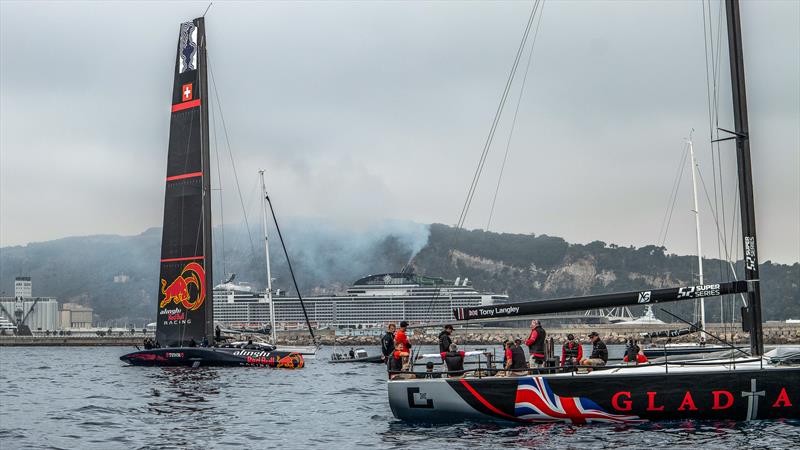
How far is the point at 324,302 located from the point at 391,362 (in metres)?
147

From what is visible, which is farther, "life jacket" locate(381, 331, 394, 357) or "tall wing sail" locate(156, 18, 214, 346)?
"tall wing sail" locate(156, 18, 214, 346)

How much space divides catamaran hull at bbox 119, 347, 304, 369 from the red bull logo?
2.58 metres

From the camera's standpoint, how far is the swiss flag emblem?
146 ft

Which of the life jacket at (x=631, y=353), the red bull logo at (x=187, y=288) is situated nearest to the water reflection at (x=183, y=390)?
the red bull logo at (x=187, y=288)

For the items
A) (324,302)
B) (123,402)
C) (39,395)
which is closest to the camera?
(123,402)

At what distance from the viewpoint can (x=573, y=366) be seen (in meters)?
17.4

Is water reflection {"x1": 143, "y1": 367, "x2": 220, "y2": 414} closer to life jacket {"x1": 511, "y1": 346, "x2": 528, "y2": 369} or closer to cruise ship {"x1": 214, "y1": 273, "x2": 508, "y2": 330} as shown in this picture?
life jacket {"x1": 511, "y1": 346, "x2": 528, "y2": 369}

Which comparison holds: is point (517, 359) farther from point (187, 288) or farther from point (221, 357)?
point (187, 288)

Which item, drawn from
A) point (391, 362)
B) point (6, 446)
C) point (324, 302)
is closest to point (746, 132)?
point (391, 362)

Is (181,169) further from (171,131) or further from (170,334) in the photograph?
(170,334)

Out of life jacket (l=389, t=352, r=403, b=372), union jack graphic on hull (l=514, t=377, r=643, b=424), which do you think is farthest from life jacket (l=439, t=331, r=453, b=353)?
union jack graphic on hull (l=514, t=377, r=643, b=424)

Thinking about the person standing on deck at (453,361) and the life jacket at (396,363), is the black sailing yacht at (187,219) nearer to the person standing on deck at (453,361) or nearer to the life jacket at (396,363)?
the life jacket at (396,363)

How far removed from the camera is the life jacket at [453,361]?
1859cm

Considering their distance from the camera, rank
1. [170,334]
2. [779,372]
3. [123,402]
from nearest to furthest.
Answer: [779,372] < [123,402] < [170,334]
